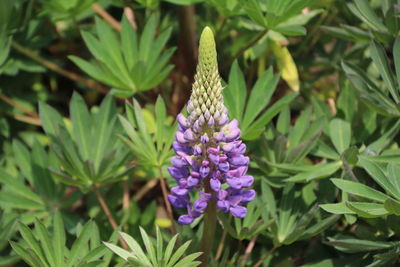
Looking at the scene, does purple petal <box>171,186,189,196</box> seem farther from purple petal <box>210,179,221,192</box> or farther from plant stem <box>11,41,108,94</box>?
plant stem <box>11,41,108,94</box>

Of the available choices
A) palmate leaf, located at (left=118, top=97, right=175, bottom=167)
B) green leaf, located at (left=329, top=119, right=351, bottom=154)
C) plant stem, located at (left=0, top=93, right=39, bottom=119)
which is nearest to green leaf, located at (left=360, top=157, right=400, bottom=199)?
green leaf, located at (left=329, top=119, right=351, bottom=154)

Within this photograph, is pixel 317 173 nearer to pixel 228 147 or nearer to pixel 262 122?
pixel 262 122

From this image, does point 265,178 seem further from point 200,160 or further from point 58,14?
point 58,14

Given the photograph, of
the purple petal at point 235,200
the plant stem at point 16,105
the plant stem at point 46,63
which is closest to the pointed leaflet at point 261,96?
the purple petal at point 235,200

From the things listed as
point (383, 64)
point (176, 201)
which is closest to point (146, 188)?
point (176, 201)

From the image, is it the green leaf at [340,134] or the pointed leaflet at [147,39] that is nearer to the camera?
the green leaf at [340,134]

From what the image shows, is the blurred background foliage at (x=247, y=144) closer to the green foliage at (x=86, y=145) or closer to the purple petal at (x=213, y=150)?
the green foliage at (x=86, y=145)
